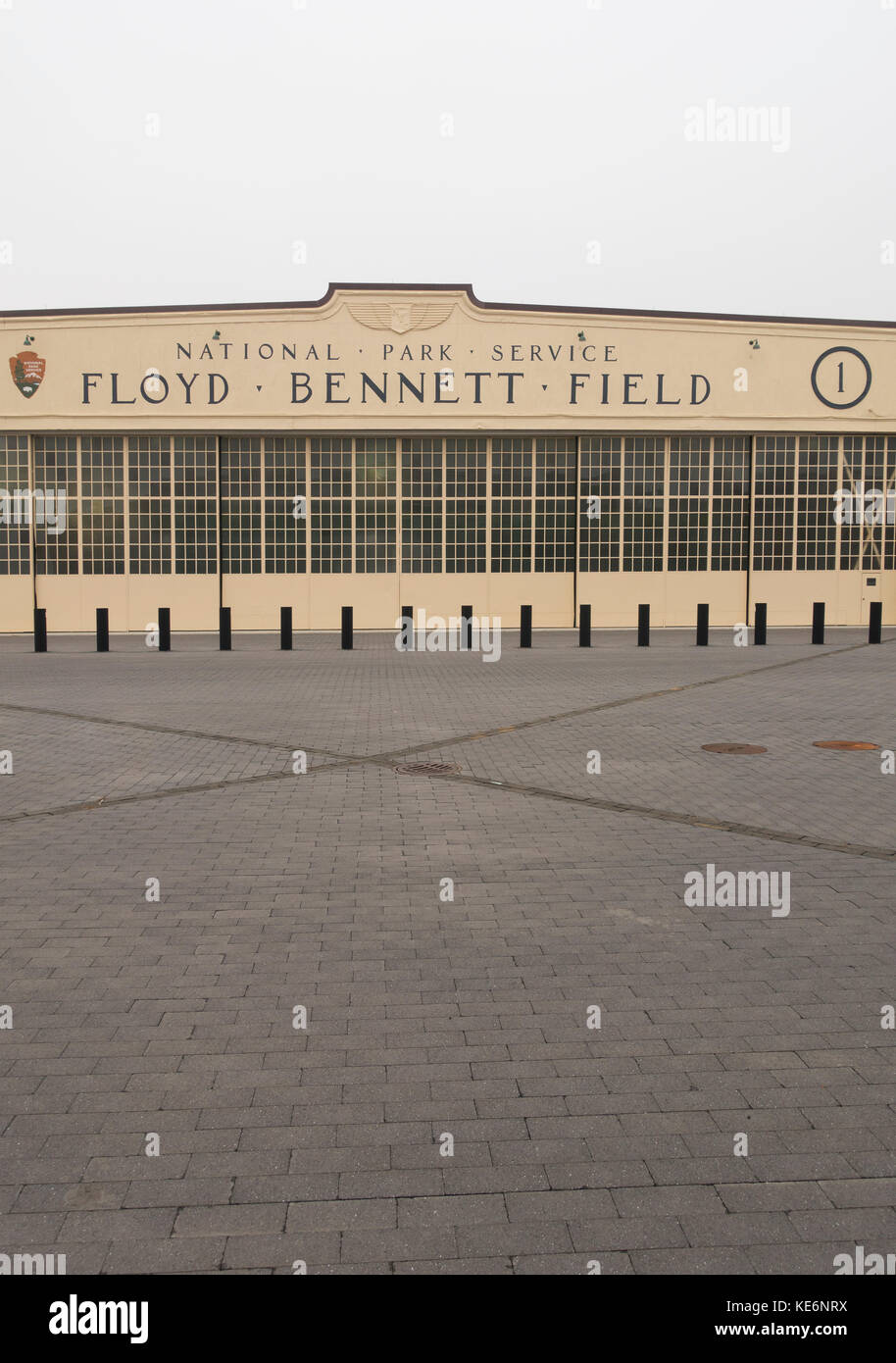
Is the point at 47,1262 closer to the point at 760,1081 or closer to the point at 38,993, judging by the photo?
the point at 38,993

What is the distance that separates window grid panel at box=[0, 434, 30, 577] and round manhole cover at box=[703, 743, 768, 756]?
20306 millimetres

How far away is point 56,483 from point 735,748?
20.7 m

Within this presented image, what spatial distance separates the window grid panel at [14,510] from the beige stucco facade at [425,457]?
0.19ft

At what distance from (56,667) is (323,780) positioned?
11.2 meters

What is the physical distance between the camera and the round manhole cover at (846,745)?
10961 mm

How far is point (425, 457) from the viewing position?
27.9 m

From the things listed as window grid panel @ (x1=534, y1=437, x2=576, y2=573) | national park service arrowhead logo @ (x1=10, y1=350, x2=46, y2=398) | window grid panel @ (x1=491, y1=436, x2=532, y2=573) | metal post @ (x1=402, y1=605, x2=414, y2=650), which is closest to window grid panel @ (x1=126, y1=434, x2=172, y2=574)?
national park service arrowhead logo @ (x1=10, y1=350, x2=46, y2=398)

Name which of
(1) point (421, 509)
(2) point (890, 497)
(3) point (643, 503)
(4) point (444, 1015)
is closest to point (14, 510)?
(1) point (421, 509)

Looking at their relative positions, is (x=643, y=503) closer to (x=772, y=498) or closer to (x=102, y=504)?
(x=772, y=498)

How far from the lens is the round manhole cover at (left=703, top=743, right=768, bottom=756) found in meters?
10.9

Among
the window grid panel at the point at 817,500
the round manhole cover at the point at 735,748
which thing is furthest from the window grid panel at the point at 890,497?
the round manhole cover at the point at 735,748
